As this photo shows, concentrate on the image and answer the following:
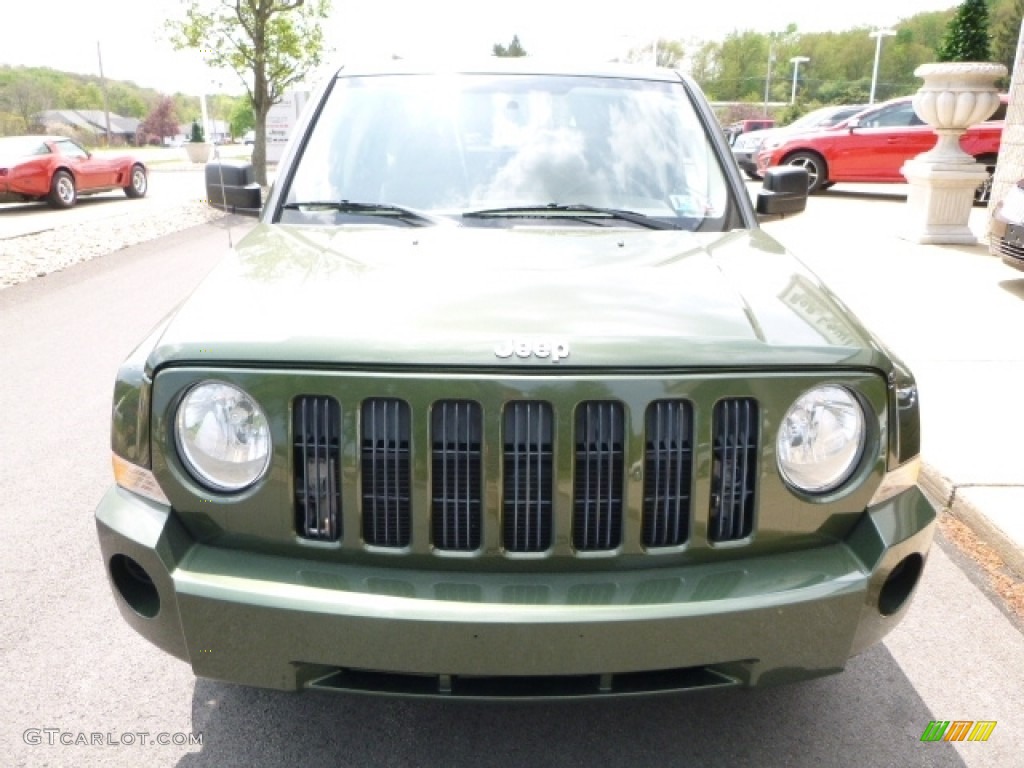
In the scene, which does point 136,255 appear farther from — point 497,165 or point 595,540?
point 595,540

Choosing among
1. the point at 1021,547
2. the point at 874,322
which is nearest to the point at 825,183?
the point at 874,322

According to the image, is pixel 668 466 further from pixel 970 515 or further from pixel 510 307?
pixel 970 515

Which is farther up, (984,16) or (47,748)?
(984,16)

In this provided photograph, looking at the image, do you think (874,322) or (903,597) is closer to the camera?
(903,597)

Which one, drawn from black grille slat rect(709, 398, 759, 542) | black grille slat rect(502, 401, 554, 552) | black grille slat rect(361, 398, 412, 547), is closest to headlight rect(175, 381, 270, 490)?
black grille slat rect(361, 398, 412, 547)

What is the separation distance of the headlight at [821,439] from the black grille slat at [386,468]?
865mm

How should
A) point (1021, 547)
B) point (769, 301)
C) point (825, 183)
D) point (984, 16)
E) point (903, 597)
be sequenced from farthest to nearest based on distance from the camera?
point (984, 16) < point (825, 183) < point (1021, 547) < point (769, 301) < point (903, 597)

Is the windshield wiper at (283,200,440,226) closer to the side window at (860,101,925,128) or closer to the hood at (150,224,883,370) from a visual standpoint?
the hood at (150,224,883,370)

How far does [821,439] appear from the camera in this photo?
2.18m


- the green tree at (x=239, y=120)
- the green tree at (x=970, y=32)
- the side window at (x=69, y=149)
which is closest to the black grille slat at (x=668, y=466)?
the side window at (x=69, y=149)

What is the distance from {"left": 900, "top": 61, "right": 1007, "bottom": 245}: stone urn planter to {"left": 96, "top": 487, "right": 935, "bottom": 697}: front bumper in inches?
425

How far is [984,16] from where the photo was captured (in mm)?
32344

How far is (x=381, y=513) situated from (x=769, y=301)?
116cm

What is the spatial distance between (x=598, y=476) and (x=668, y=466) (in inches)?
6.4
